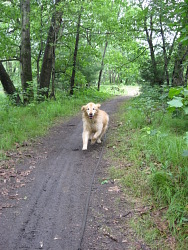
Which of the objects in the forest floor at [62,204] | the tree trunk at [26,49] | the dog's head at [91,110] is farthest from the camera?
the tree trunk at [26,49]

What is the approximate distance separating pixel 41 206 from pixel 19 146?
3451 millimetres

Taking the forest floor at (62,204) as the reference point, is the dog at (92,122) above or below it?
above

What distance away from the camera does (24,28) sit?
39.4 feet

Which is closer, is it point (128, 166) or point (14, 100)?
point (128, 166)

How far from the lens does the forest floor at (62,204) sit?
2.90 m

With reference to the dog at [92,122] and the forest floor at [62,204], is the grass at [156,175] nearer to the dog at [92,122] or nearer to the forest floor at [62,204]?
the forest floor at [62,204]

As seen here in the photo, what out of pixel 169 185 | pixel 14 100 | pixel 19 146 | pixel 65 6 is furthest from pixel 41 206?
pixel 65 6

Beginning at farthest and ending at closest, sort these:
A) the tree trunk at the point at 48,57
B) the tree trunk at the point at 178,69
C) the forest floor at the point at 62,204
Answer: the tree trunk at the point at 48,57 → the tree trunk at the point at 178,69 → the forest floor at the point at 62,204

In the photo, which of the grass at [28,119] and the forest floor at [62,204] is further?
the grass at [28,119]

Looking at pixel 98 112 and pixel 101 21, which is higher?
pixel 101 21

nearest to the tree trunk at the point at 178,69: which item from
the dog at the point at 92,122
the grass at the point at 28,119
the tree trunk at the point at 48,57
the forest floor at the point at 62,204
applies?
the dog at the point at 92,122

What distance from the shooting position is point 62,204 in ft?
12.1

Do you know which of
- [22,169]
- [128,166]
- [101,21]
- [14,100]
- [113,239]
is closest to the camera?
[113,239]

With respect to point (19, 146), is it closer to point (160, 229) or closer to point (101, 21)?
point (160, 229)
